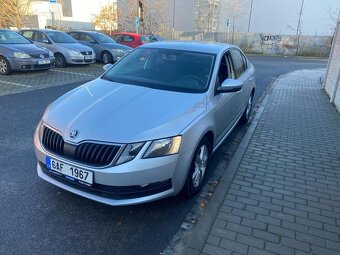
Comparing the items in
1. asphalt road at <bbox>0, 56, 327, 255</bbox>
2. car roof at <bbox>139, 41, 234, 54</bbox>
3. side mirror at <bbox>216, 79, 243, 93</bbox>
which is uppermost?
car roof at <bbox>139, 41, 234, 54</bbox>

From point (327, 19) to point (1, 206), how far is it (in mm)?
40185

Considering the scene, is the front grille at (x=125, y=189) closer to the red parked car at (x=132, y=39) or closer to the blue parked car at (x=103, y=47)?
the blue parked car at (x=103, y=47)

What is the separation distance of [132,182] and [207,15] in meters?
38.8

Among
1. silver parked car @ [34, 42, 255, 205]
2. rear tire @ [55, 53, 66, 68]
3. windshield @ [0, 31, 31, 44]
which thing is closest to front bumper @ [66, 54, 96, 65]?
rear tire @ [55, 53, 66, 68]

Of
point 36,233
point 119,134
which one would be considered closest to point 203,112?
point 119,134

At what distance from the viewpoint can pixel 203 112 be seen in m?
3.30

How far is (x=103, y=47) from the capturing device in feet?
46.3

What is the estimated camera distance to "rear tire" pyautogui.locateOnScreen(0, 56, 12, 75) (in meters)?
9.65

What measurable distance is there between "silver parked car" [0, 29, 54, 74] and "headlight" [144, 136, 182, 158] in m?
8.81

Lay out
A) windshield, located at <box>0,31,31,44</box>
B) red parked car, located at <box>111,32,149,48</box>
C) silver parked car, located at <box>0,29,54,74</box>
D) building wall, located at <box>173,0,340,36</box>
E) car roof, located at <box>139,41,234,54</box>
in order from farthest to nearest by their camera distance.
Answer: building wall, located at <box>173,0,340,36</box> → red parked car, located at <box>111,32,149,48</box> → windshield, located at <box>0,31,31,44</box> → silver parked car, located at <box>0,29,54,74</box> → car roof, located at <box>139,41,234,54</box>

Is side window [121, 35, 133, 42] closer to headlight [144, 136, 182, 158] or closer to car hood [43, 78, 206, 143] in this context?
car hood [43, 78, 206, 143]

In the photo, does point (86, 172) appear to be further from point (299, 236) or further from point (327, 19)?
point (327, 19)

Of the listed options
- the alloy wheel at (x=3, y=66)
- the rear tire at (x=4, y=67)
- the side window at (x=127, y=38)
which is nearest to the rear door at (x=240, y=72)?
the rear tire at (x=4, y=67)

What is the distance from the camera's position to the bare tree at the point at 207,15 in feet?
124
